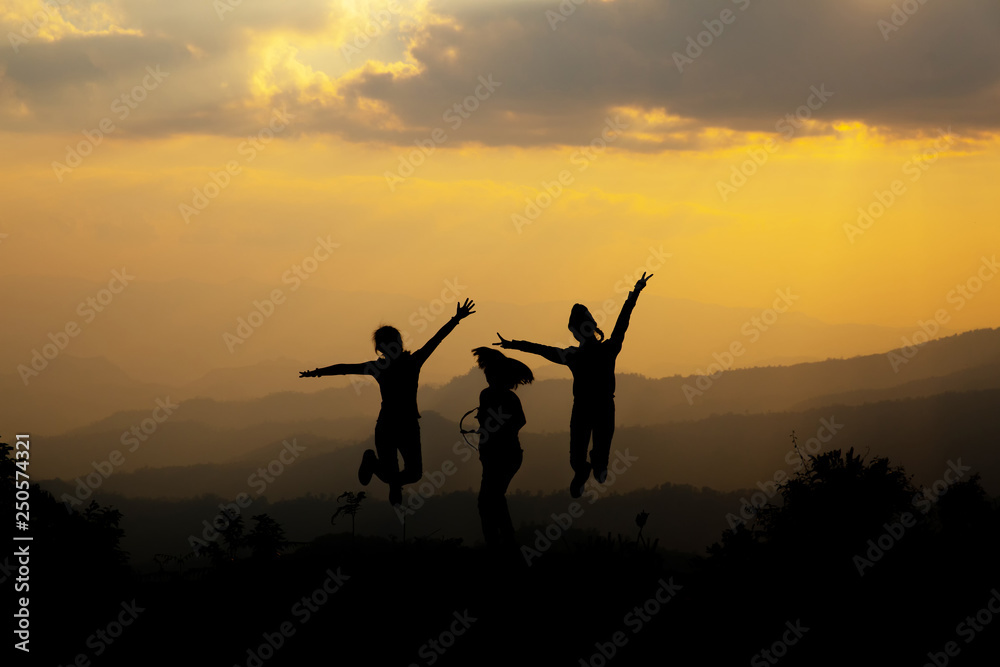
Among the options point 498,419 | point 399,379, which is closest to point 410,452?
point 399,379

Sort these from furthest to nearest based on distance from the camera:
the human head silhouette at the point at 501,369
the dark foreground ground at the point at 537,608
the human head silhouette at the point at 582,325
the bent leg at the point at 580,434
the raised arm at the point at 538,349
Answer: the bent leg at the point at 580,434, the human head silhouette at the point at 582,325, the raised arm at the point at 538,349, the human head silhouette at the point at 501,369, the dark foreground ground at the point at 537,608

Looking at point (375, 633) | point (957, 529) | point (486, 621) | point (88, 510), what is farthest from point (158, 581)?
point (88, 510)

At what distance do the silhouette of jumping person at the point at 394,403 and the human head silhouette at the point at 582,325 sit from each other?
1784 millimetres

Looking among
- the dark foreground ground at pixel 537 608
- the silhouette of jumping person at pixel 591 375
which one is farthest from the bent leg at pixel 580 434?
the dark foreground ground at pixel 537 608

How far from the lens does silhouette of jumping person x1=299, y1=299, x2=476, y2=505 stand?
14570 millimetres

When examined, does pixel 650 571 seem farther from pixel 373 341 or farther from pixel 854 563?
pixel 373 341

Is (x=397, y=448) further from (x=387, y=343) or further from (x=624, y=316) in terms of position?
(x=624, y=316)

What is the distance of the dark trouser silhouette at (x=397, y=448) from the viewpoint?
48.8 feet

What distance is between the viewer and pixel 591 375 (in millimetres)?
14422

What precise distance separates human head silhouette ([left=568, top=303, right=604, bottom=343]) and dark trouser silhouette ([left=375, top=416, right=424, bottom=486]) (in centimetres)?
332

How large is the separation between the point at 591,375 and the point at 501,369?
1977 mm

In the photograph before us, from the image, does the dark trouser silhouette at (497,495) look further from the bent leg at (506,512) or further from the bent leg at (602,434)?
the bent leg at (602,434)

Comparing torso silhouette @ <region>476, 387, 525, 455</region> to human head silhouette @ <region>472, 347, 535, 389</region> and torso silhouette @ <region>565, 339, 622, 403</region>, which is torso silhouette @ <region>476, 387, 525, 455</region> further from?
torso silhouette @ <region>565, 339, 622, 403</region>

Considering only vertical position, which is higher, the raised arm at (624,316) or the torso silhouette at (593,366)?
the raised arm at (624,316)
